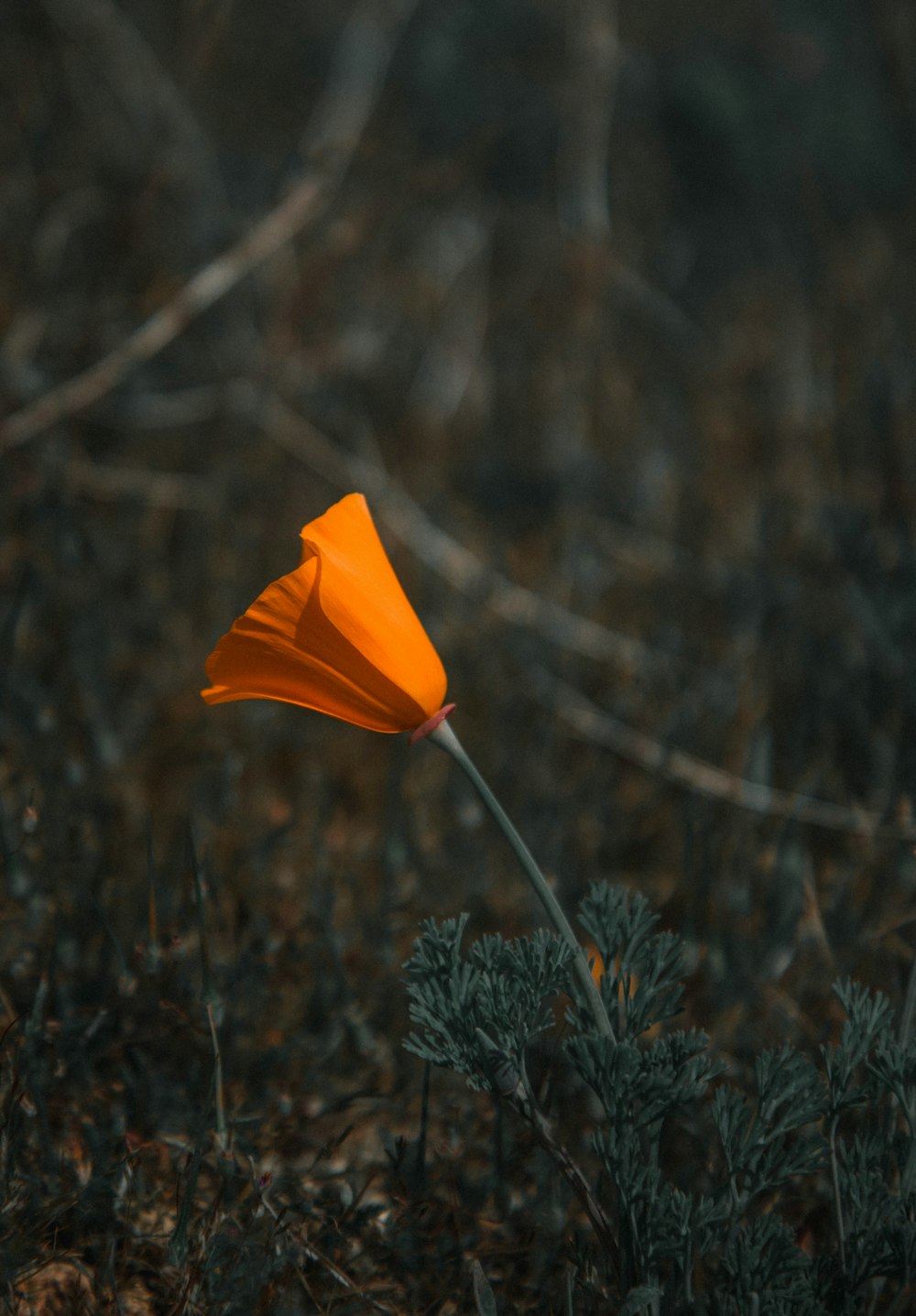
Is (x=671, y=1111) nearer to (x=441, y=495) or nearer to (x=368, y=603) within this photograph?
(x=368, y=603)

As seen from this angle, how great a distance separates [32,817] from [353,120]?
222cm

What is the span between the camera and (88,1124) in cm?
120

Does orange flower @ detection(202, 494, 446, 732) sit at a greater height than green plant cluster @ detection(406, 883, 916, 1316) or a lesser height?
greater

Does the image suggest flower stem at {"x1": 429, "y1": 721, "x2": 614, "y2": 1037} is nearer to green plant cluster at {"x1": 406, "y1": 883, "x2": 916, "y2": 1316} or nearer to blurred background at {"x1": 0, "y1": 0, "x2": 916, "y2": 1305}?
green plant cluster at {"x1": 406, "y1": 883, "x2": 916, "y2": 1316}

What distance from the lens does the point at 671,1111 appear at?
0.92 metres

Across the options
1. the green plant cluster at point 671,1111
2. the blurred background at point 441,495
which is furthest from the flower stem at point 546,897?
the blurred background at point 441,495

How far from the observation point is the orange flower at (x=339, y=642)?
3.14 ft

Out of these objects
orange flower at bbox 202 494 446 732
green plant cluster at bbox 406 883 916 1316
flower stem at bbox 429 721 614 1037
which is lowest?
green plant cluster at bbox 406 883 916 1316

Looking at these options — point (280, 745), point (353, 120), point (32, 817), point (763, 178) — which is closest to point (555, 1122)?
point (32, 817)

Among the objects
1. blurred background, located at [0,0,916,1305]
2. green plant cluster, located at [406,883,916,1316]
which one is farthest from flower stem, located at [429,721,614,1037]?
blurred background, located at [0,0,916,1305]

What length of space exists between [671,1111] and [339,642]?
18.3 inches

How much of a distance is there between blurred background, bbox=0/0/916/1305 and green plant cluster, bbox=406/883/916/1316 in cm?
32

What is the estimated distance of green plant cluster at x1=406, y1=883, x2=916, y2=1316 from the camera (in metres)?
0.90

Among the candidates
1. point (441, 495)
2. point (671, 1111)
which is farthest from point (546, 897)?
→ point (441, 495)
